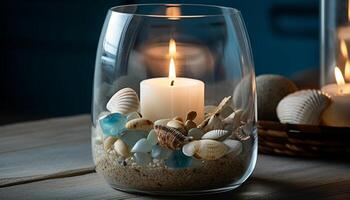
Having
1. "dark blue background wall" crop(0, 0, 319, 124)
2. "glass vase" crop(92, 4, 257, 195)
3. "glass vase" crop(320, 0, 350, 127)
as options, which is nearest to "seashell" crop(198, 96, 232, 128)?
"glass vase" crop(92, 4, 257, 195)

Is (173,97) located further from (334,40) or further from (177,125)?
(334,40)

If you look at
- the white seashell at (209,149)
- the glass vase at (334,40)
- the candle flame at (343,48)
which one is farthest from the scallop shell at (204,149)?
the candle flame at (343,48)

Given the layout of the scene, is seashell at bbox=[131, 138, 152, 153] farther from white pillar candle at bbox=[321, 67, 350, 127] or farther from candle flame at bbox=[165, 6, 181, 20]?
white pillar candle at bbox=[321, 67, 350, 127]

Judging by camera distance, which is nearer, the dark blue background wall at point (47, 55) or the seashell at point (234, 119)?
the seashell at point (234, 119)

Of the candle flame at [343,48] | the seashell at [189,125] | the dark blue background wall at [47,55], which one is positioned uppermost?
the seashell at [189,125]

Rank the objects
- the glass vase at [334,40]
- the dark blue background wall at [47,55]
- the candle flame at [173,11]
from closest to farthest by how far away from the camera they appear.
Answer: the candle flame at [173,11] → the glass vase at [334,40] → the dark blue background wall at [47,55]

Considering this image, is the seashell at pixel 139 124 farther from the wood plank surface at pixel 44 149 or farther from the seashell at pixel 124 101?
the wood plank surface at pixel 44 149

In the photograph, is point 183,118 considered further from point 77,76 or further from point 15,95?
point 15,95

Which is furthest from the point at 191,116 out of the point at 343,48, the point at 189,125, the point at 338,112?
the point at 343,48
